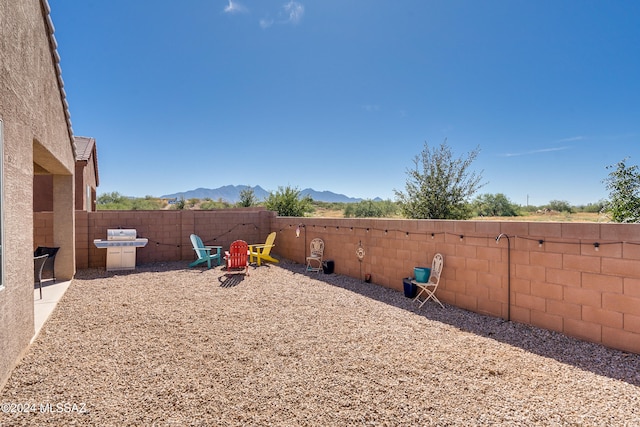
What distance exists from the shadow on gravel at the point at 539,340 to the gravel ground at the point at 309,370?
23mm

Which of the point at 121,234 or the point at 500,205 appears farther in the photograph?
the point at 500,205

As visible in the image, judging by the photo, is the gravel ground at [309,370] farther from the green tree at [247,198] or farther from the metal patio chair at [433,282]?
the green tree at [247,198]

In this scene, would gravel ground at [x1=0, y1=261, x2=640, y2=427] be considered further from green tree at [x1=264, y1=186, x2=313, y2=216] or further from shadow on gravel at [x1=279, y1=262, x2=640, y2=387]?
green tree at [x1=264, y1=186, x2=313, y2=216]

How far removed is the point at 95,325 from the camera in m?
4.71

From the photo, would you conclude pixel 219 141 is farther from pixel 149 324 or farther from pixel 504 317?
pixel 504 317

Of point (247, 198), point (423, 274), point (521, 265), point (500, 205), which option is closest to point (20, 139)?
point (423, 274)

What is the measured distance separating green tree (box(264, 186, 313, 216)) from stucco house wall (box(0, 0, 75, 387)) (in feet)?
37.5

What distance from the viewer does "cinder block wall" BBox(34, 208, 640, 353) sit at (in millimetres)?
3816

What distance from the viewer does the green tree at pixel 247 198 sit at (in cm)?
2722

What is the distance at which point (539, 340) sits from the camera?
4125mm

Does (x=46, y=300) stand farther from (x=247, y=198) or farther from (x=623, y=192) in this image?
(x=247, y=198)

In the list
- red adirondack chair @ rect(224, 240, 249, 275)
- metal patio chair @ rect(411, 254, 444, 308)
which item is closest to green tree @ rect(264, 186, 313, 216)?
red adirondack chair @ rect(224, 240, 249, 275)

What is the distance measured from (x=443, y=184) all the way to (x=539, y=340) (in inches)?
337

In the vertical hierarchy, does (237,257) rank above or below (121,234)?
below
